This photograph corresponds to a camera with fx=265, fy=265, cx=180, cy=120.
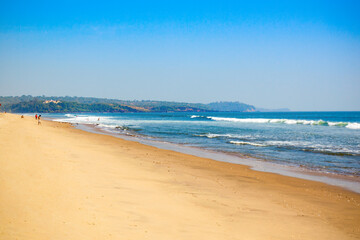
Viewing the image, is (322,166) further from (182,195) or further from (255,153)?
(182,195)

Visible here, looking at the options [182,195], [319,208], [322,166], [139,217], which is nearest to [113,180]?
[182,195]

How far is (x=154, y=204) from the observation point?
257 inches

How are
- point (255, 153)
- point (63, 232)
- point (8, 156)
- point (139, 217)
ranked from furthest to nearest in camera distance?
point (255, 153) → point (8, 156) → point (139, 217) → point (63, 232)

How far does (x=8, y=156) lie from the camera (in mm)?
9531

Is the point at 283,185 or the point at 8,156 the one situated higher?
the point at 8,156

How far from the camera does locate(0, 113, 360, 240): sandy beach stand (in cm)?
493

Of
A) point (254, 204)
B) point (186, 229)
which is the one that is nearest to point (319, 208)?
point (254, 204)

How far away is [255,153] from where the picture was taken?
58.9ft

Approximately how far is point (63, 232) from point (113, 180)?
388 centimetres

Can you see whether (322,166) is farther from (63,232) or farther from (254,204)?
(63,232)

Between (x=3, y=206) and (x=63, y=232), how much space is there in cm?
164

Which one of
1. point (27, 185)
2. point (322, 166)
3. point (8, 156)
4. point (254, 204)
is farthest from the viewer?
point (322, 166)

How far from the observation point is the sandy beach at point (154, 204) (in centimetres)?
493

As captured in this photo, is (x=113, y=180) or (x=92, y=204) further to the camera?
Result: (x=113, y=180)
